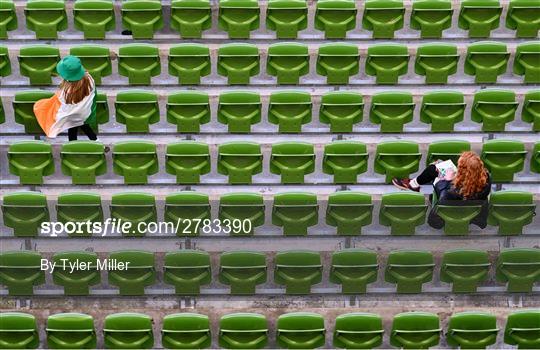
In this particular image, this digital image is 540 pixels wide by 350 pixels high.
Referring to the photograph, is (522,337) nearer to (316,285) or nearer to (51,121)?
(316,285)

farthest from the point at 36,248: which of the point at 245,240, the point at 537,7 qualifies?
the point at 537,7

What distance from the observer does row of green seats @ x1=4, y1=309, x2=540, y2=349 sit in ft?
34.5

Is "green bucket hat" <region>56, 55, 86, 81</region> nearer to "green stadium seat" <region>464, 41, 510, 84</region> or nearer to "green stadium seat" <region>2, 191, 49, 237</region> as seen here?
"green stadium seat" <region>2, 191, 49, 237</region>

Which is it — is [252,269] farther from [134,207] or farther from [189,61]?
[189,61]

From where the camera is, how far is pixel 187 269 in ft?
36.4

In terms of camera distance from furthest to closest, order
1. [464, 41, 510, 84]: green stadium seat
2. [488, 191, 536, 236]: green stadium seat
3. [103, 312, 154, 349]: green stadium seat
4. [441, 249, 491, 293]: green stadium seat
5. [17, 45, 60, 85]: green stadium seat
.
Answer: [464, 41, 510, 84]: green stadium seat
[17, 45, 60, 85]: green stadium seat
[488, 191, 536, 236]: green stadium seat
[441, 249, 491, 293]: green stadium seat
[103, 312, 154, 349]: green stadium seat

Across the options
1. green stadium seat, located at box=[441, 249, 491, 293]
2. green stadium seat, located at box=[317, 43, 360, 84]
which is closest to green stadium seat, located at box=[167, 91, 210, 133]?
green stadium seat, located at box=[317, 43, 360, 84]

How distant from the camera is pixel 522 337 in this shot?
10695 millimetres

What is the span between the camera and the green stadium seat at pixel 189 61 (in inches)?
490

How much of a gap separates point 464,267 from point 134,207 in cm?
378

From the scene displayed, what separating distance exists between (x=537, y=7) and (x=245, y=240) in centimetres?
497

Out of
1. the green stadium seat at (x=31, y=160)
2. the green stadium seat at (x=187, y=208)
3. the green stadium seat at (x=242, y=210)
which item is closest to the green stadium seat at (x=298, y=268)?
the green stadium seat at (x=242, y=210)

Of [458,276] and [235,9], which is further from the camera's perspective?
[235,9]

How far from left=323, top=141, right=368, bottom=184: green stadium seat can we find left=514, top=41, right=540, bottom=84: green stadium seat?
256 cm
